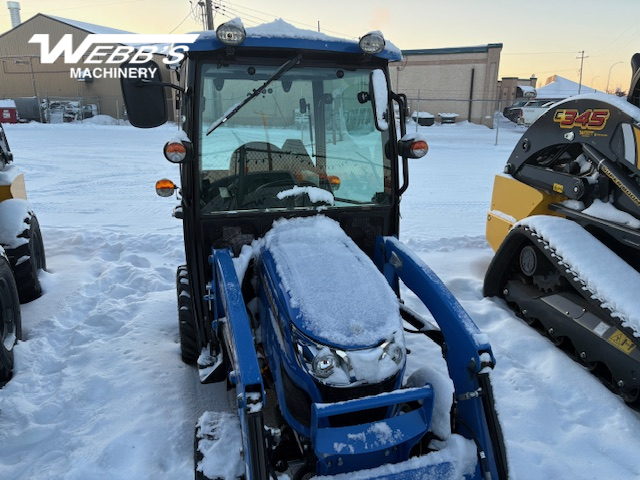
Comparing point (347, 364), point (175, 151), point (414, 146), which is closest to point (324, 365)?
point (347, 364)

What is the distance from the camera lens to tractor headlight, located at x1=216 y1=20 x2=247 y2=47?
260 cm

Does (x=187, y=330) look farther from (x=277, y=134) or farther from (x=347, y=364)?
(x=347, y=364)

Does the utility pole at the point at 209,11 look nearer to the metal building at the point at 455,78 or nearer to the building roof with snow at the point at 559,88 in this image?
the metal building at the point at 455,78

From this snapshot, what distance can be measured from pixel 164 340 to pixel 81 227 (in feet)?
14.4

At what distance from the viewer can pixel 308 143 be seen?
126 inches

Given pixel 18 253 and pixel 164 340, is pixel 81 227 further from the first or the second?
pixel 164 340

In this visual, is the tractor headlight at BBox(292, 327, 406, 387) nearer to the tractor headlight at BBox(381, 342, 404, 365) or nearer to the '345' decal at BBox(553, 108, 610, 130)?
the tractor headlight at BBox(381, 342, 404, 365)

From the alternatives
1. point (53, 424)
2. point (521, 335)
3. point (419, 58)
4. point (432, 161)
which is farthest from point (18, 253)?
point (419, 58)

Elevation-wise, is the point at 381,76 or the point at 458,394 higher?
the point at 381,76

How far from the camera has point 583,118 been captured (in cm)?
422

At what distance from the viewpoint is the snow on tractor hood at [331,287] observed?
2229mm

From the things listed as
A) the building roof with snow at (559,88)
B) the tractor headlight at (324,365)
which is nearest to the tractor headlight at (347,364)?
the tractor headlight at (324,365)
